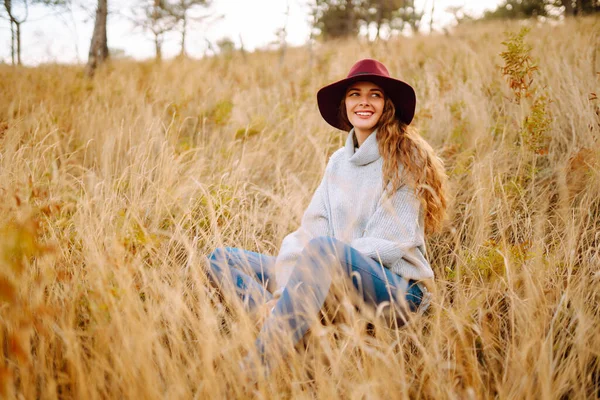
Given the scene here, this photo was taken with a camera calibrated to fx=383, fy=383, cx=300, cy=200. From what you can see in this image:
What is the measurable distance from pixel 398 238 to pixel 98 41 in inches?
254

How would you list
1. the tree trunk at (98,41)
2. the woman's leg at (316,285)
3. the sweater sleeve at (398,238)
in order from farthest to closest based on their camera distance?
the tree trunk at (98,41)
the sweater sleeve at (398,238)
the woman's leg at (316,285)

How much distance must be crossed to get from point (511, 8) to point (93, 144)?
1944cm

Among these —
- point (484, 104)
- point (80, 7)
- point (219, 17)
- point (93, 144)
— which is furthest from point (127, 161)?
point (219, 17)

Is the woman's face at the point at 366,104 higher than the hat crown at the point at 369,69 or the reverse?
the reverse

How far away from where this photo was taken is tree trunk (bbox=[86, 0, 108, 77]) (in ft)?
20.1

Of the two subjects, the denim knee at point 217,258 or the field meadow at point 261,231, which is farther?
the denim knee at point 217,258

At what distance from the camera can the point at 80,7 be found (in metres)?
6.22

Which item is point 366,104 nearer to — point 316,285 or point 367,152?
point 367,152

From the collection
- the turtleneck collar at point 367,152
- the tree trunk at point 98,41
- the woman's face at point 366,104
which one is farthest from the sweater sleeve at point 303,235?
the tree trunk at point 98,41

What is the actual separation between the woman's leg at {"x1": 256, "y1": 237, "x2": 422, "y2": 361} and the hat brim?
0.96 metres

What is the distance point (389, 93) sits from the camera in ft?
7.30

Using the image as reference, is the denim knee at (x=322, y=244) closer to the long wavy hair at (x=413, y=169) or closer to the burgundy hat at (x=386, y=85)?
the long wavy hair at (x=413, y=169)

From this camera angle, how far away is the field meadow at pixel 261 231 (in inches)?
53.1

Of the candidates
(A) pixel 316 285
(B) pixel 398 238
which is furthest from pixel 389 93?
(A) pixel 316 285
